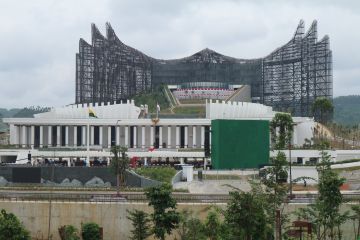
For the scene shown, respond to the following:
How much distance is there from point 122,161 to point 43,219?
18.1 meters

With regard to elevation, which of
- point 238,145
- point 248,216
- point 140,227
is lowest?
point 140,227

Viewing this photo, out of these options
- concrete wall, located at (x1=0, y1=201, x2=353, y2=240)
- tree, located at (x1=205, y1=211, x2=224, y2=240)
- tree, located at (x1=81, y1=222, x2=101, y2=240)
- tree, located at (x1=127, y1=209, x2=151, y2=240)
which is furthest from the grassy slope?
tree, located at (x1=205, y1=211, x2=224, y2=240)

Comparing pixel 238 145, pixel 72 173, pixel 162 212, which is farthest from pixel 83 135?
pixel 162 212

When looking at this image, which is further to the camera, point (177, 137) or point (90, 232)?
point (177, 137)

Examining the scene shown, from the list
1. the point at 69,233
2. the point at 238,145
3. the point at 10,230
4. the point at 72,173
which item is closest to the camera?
the point at 10,230

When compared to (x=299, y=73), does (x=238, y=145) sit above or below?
below

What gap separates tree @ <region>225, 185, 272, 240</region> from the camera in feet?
102

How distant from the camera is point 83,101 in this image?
5684 inches

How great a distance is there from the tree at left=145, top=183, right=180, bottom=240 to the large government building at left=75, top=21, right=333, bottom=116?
309 feet

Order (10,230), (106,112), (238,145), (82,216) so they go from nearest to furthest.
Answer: (10,230)
(82,216)
(238,145)
(106,112)

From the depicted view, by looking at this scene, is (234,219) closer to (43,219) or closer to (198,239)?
(198,239)

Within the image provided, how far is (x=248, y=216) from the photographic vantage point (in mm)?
31125

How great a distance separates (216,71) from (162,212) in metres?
114

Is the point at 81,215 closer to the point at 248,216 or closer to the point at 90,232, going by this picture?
the point at 90,232
